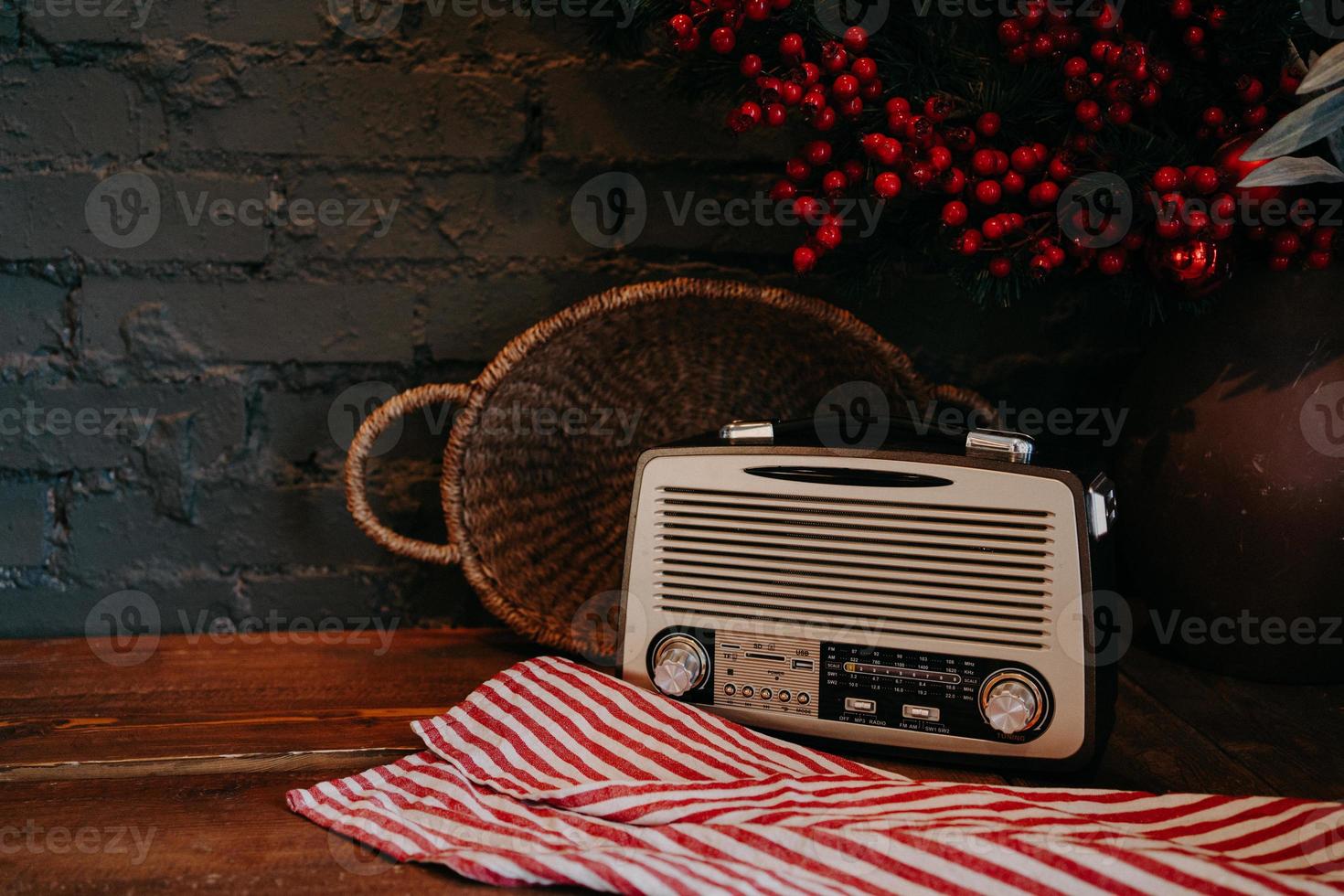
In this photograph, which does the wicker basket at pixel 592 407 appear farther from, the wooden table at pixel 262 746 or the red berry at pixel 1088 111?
the red berry at pixel 1088 111

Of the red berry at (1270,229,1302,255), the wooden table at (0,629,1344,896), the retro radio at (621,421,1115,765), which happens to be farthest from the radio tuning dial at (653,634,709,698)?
the red berry at (1270,229,1302,255)

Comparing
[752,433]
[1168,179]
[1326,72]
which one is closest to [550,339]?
[752,433]

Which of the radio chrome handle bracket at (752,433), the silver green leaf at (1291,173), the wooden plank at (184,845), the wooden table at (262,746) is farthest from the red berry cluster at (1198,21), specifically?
the wooden plank at (184,845)

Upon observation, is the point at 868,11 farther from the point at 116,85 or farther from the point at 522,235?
the point at 116,85

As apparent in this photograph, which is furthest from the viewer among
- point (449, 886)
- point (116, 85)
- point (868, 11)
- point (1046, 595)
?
point (116, 85)

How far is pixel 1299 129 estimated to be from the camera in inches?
27.4

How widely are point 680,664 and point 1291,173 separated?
62 centimetres

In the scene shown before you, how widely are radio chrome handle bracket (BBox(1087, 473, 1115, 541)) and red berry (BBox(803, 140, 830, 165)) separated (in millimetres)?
360

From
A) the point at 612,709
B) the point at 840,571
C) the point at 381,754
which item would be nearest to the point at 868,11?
the point at 840,571

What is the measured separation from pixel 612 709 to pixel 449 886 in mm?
202

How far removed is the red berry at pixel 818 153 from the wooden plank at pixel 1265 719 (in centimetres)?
59

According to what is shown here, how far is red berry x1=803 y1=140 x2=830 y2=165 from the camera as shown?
32.3 inches

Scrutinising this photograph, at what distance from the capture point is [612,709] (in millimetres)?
740

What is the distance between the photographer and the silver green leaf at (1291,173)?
70 cm
